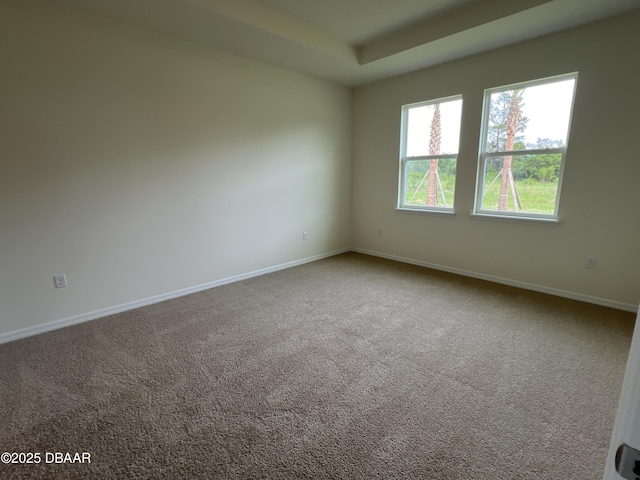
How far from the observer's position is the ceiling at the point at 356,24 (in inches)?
96.6

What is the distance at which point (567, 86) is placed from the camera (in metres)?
2.95

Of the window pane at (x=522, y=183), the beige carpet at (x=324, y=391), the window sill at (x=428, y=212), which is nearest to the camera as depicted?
the beige carpet at (x=324, y=391)

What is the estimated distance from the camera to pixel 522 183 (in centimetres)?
332

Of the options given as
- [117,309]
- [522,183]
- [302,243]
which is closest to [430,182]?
[522,183]

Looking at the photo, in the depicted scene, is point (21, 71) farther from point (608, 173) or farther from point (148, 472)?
point (608, 173)

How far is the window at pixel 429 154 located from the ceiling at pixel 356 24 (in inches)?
23.7

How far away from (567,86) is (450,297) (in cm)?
235

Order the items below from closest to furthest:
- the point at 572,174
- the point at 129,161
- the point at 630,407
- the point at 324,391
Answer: the point at 630,407, the point at 324,391, the point at 129,161, the point at 572,174

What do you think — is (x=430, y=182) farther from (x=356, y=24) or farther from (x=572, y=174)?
(x=356, y=24)

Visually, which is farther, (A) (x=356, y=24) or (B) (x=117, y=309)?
(A) (x=356, y=24)

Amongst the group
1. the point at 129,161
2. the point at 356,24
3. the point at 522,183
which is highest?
the point at 356,24

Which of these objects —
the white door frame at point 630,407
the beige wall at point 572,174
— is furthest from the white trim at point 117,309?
the white door frame at point 630,407

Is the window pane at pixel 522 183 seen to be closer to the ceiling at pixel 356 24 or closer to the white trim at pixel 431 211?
the white trim at pixel 431 211

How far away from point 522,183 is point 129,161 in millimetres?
4022
